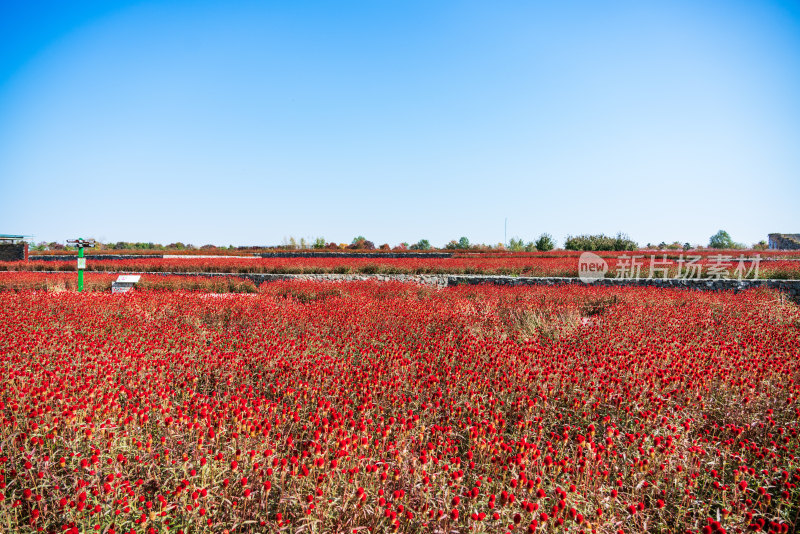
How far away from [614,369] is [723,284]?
30.6 feet

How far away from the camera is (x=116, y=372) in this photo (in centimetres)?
386

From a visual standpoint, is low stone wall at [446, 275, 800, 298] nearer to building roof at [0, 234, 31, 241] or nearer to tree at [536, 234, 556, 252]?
tree at [536, 234, 556, 252]

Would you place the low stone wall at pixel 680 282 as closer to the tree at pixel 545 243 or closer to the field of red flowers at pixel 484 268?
the field of red flowers at pixel 484 268

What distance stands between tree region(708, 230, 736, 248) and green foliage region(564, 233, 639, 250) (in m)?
20.9

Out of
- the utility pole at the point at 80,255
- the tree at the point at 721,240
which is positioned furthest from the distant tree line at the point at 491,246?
the utility pole at the point at 80,255

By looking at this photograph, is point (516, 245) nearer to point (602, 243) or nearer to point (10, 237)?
point (602, 243)

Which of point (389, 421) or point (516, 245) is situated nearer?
point (389, 421)

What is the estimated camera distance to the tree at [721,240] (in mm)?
40287

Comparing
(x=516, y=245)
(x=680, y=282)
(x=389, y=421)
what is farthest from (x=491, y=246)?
(x=389, y=421)

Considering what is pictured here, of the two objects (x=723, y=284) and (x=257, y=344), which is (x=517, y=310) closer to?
(x=257, y=344)

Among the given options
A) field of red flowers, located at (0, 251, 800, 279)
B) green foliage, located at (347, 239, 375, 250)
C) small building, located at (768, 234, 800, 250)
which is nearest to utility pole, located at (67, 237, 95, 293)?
field of red flowers, located at (0, 251, 800, 279)

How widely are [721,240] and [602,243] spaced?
82.8 feet

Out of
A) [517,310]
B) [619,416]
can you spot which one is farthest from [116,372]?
[517,310]

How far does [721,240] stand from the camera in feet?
138
